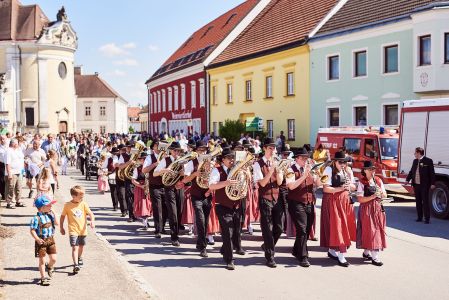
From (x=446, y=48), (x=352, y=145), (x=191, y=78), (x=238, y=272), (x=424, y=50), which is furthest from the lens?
(x=191, y=78)

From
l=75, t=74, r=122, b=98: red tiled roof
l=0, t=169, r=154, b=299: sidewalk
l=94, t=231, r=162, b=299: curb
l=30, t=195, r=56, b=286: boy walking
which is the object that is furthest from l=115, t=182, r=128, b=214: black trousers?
l=75, t=74, r=122, b=98: red tiled roof

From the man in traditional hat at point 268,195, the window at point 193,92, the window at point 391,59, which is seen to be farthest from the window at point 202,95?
the man in traditional hat at point 268,195

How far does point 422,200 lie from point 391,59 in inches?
545

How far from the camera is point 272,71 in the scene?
3588 cm

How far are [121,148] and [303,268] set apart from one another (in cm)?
705

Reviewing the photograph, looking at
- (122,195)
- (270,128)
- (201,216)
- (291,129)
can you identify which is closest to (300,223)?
(201,216)

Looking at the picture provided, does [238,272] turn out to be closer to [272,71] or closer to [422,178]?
[422,178]

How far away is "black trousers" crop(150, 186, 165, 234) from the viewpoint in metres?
12.3

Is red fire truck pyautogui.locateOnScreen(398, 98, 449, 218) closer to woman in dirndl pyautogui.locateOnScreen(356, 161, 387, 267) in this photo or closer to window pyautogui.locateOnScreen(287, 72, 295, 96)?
woman in dirndl pyautogui.locateOnScreen(356, 161, 387, 267)

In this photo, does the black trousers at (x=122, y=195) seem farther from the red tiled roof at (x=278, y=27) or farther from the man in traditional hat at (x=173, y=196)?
the red tiled roof at (x=278, y=27)

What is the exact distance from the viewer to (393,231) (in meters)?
12.9

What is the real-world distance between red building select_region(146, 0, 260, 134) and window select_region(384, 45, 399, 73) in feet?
56.6

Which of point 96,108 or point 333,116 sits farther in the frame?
point 96,108

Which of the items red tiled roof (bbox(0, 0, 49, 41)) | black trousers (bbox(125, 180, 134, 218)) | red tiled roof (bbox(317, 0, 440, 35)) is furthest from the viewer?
red tiled roof (bbox(0, 0, 49, 41))
